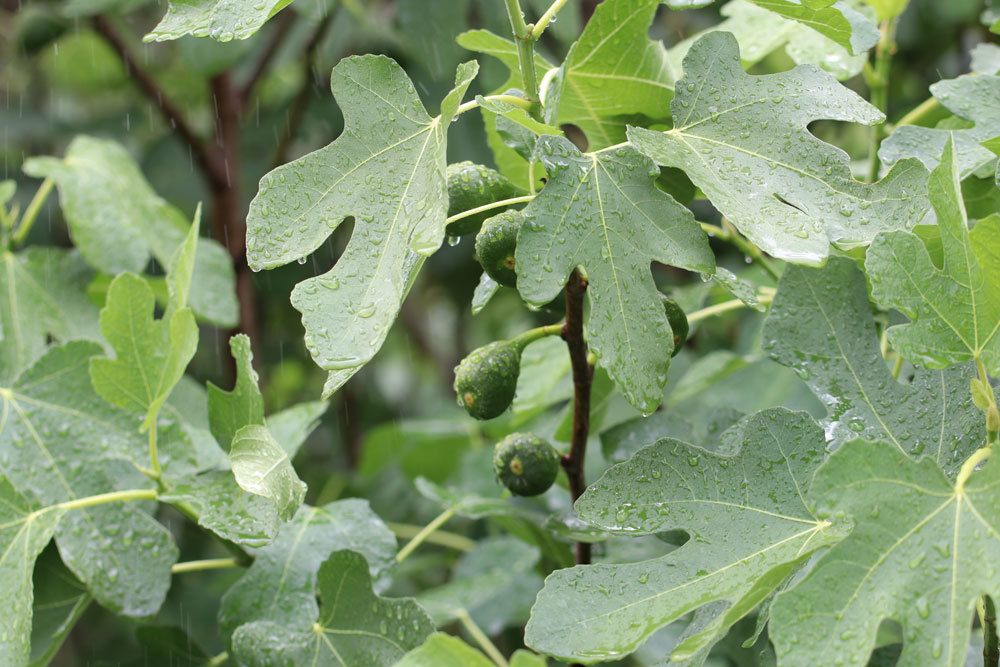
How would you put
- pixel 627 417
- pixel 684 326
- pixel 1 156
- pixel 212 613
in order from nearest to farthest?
pixel 684 326
pixel 627 417
pixel 212 613
pixel 1 156

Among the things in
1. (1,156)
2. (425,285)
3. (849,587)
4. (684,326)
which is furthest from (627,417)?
(1,156)

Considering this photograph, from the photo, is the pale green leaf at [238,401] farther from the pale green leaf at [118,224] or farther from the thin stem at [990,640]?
the thin stem at [990,640]

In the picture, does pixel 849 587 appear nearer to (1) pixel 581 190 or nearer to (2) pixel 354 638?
(1) pixel 581 190

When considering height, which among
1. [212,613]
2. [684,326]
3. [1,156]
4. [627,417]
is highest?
[684,326]

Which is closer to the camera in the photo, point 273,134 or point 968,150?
point 968,150

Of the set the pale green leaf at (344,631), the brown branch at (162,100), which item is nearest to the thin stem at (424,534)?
the pale green leaf at (344,631)

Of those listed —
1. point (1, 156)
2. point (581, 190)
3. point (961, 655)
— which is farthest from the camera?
point (1, 156)

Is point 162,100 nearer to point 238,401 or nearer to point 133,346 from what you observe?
point 133,346

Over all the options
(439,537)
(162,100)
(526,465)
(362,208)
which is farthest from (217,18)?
(162,100)
